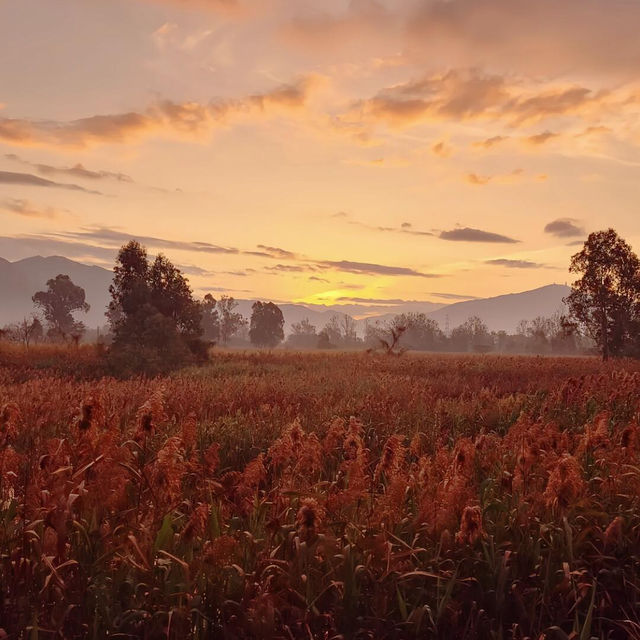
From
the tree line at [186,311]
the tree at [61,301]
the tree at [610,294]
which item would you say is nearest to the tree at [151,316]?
the tree line at [186,311]

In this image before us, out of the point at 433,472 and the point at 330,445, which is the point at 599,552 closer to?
the point at 433,472

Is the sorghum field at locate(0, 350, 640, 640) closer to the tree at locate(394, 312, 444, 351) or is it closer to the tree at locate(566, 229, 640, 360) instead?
the tree at locate(566, 229, 640, 360)

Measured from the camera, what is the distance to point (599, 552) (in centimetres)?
381

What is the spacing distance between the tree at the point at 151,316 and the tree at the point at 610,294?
2580 centimetres

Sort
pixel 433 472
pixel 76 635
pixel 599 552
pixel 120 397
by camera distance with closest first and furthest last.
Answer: pixel 76 635
pixel 599 552
pixel 433 472
pixel 120 397

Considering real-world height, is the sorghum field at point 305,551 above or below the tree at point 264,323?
below

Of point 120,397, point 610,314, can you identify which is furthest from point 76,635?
point 610,314

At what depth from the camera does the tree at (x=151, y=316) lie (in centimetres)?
2327

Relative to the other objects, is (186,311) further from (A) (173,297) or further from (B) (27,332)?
(B) (27,332)

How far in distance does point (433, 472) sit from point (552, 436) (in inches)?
55.2

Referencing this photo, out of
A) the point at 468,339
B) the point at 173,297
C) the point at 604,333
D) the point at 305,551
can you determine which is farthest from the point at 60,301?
the point at 305,551

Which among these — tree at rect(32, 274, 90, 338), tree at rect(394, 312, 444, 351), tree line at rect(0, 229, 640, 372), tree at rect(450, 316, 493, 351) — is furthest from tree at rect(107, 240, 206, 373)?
tree at rect(450, 316, 493, 351)

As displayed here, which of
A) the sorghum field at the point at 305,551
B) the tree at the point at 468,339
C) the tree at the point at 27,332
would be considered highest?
the tree at the point at 468,339

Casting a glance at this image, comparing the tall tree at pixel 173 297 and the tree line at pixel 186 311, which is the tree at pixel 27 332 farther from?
the tall tree at pixel 173 297
